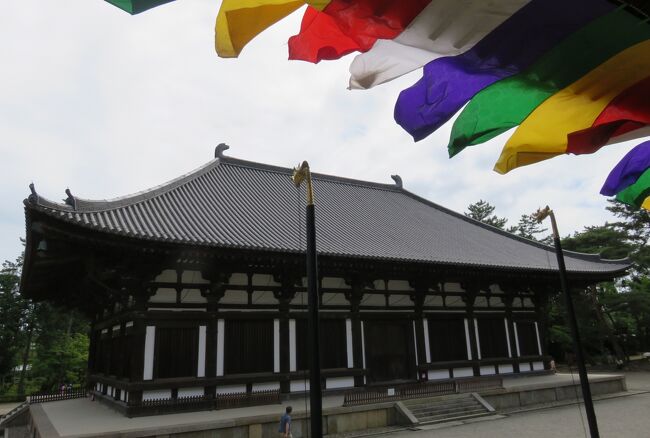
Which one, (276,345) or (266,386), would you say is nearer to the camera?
(266,386)

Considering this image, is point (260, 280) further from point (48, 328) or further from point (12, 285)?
point (12, 285)

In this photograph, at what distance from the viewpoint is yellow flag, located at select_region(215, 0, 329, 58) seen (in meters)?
2.40

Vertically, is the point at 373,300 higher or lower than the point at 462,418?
higher

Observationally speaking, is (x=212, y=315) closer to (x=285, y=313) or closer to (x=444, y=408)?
(x=285, y=313)

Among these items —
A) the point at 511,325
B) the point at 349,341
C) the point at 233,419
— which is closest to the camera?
the point at 233,419

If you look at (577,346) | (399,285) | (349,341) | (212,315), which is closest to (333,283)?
(349,341)

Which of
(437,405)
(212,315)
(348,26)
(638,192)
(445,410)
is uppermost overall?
(348,26)

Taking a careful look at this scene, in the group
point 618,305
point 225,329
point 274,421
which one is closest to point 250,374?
point 225,329

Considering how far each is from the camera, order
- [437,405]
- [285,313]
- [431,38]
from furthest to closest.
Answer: [285,313] < [437,405] < [431,38]

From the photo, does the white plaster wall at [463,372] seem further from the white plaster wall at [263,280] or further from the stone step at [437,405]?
the white plaster wall at [263,280]

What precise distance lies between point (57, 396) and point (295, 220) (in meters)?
11.0

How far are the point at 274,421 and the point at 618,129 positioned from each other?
8663 mm

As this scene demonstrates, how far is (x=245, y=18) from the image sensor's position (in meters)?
2.41

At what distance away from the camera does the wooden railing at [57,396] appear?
15.6m
